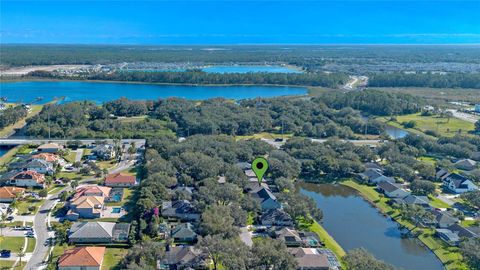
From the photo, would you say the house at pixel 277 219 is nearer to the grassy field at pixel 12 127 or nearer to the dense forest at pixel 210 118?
the dense forest at pixel 210 118

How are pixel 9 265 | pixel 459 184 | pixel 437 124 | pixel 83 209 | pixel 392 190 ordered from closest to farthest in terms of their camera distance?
pixel 9 265 < pixel 83 209 < pixel 392 190 < pixel 459 184 < pixel 437 124

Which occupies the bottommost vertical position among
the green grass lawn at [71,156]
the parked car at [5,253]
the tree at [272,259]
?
the green grass lawn at [71,156]

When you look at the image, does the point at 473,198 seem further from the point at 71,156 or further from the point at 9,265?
the point at 71,156

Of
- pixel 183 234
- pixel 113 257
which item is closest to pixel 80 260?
pixel 113 257

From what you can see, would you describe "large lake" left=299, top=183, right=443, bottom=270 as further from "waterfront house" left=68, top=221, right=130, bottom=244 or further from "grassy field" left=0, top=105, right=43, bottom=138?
"grassy field" left=0, top=105, right=43, bottom=138

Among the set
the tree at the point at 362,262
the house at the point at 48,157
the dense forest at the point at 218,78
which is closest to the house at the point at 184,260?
the tree at the point at 362,262

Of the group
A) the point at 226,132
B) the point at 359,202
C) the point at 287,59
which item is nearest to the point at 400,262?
the point at 359,202
